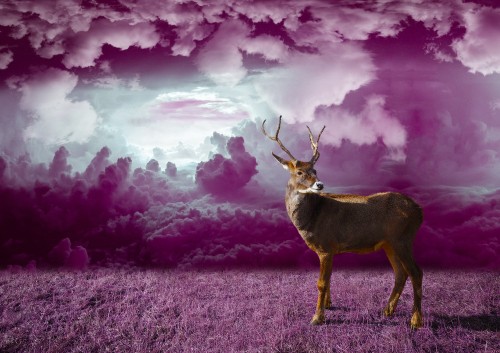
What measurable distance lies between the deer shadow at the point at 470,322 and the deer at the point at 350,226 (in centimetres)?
Answer: 41

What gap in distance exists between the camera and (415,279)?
6.18m

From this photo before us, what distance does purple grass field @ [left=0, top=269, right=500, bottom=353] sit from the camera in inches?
234

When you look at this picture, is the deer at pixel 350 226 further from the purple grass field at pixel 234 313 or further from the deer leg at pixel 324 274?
the purple grass field at pixel 234 313

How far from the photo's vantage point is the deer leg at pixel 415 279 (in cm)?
619

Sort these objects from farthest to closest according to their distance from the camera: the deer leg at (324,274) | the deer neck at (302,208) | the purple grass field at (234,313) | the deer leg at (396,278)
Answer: the deer leg at (396,278)
the deer leg at (324,274)
the deer neck at (302,208)
the purple grass field at (234,313)

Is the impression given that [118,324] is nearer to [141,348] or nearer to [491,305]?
[141,348]

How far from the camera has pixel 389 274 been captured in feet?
31.3

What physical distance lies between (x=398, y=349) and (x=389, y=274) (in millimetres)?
4114

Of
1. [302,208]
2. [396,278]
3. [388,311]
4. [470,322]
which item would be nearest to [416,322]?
[388,311]

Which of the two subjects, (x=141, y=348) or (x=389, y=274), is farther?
(x=389, y=274)

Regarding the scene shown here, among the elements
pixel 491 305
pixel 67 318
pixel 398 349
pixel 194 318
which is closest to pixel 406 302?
pixel 491 305

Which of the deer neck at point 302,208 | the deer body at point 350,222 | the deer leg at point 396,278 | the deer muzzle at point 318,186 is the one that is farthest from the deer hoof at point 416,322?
the deer muzzle at point 318,186

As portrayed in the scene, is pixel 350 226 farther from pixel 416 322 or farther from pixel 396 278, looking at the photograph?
pixel 416 322

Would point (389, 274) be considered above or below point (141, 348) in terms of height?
above
